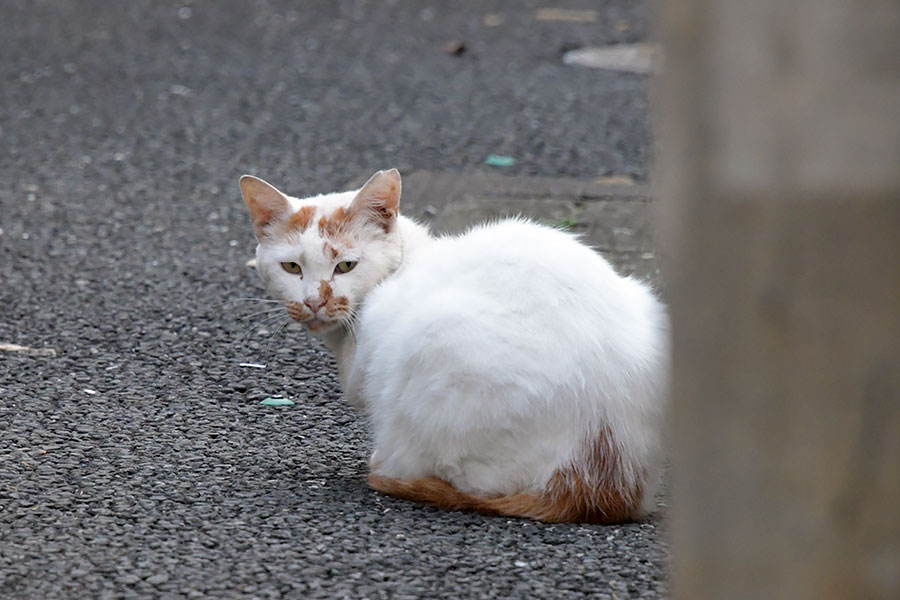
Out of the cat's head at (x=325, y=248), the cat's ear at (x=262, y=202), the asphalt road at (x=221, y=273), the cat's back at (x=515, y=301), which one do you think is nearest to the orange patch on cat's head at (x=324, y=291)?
the cat's head at (x=325, y=248)

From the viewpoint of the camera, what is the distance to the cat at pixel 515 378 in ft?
9.16

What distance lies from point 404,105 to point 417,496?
206 inches

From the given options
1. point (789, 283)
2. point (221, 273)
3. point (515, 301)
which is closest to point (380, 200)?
point (515, 301)

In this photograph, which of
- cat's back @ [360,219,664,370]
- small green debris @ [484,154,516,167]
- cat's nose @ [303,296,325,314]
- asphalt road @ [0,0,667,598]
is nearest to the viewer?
asphalt road @ [0,0,667,598]

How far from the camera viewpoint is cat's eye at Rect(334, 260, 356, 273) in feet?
10.4

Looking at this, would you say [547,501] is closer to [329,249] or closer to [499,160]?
[329,249]

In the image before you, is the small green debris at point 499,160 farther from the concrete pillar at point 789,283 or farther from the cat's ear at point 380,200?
the concrete pillar at point 789,283

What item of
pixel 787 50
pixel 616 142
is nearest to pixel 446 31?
pixel 616 142

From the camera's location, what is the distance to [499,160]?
6.78 metres

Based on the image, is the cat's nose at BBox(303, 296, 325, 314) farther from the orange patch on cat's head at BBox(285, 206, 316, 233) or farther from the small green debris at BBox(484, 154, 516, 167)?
the small green debris at BBox(484, 154, 516, 167)

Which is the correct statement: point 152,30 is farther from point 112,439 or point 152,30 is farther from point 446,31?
point 112,439

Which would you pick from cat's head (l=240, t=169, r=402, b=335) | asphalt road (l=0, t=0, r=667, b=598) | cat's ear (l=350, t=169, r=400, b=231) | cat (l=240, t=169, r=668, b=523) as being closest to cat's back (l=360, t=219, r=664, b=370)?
cat (l=240, t=169, r=668, b=523)

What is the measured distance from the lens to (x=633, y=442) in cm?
287

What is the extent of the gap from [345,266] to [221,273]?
6.58ft
